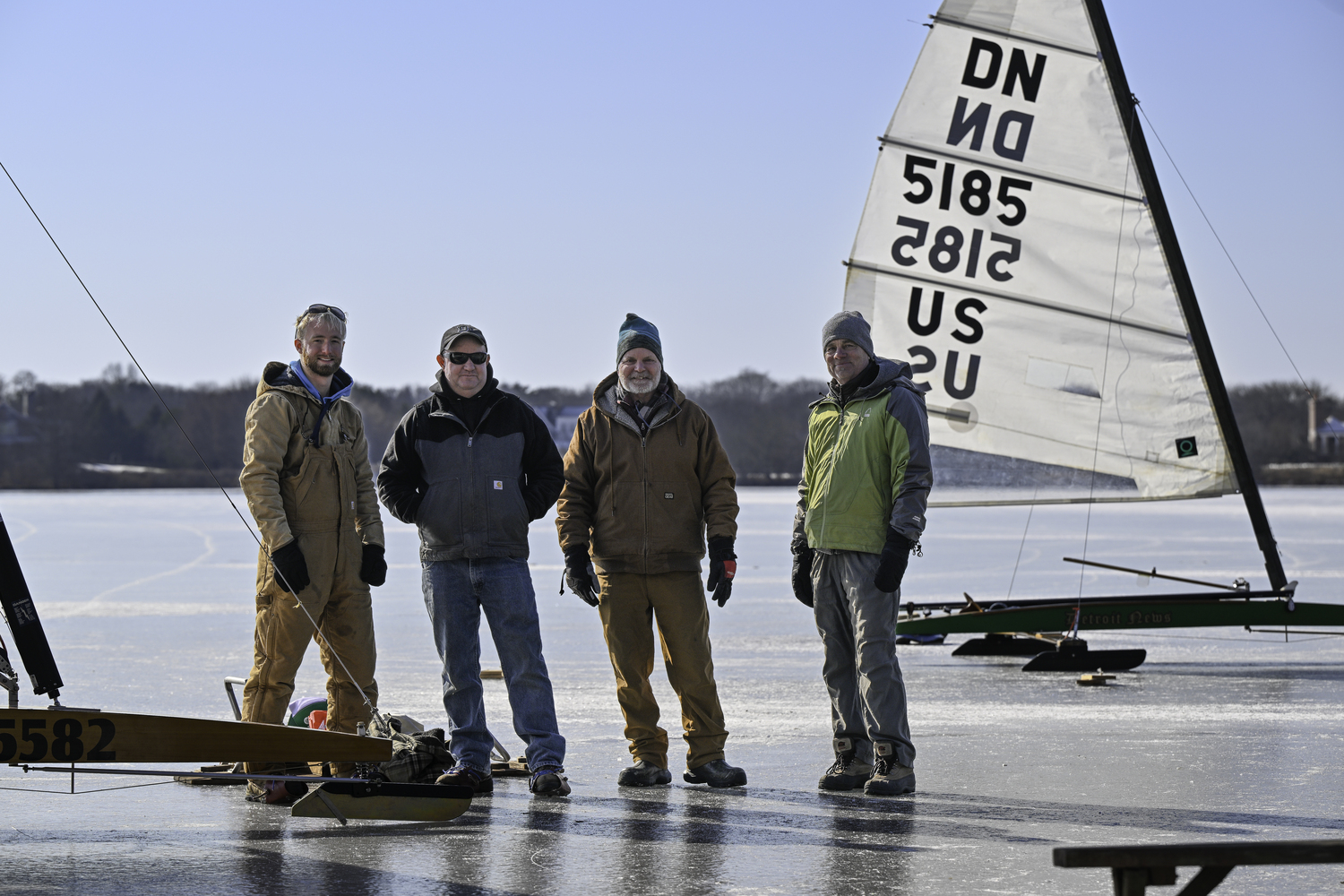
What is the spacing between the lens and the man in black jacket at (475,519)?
207 inches

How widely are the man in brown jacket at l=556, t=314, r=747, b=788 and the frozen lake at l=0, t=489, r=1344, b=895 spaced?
0.33 m

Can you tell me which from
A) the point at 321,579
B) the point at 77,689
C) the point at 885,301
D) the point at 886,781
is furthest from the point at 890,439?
the point at 885,301

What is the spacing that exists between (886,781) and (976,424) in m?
5.89

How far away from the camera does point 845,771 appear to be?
5219mm

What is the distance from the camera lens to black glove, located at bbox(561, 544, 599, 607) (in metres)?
5.40

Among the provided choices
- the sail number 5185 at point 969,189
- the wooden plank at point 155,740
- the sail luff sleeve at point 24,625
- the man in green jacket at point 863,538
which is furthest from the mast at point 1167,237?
the sail luff sleeve at point 24,625

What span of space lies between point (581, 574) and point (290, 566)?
1.07 meters

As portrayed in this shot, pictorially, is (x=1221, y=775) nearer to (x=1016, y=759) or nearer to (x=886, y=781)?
(x=1016, y=759)

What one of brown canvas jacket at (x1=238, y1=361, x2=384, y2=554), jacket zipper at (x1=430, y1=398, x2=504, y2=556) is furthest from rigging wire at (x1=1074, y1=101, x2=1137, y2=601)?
brown canvas jacket at (x1=238, y1=361, x2=384, y2=554)

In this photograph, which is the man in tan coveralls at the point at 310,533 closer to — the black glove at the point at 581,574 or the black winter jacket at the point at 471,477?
the black winter jacket at the point at 471,477

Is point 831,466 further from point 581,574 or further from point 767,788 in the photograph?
point 767,788

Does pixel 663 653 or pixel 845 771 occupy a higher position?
pixel 663 653

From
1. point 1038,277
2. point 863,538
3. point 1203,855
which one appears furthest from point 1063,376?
point 1203,855

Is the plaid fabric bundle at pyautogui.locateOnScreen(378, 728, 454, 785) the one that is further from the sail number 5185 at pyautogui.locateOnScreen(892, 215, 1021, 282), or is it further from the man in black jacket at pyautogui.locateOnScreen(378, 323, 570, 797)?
the sail number 5185 at pyautogui.locateOnScreen(892, 215, 1021, 282)
